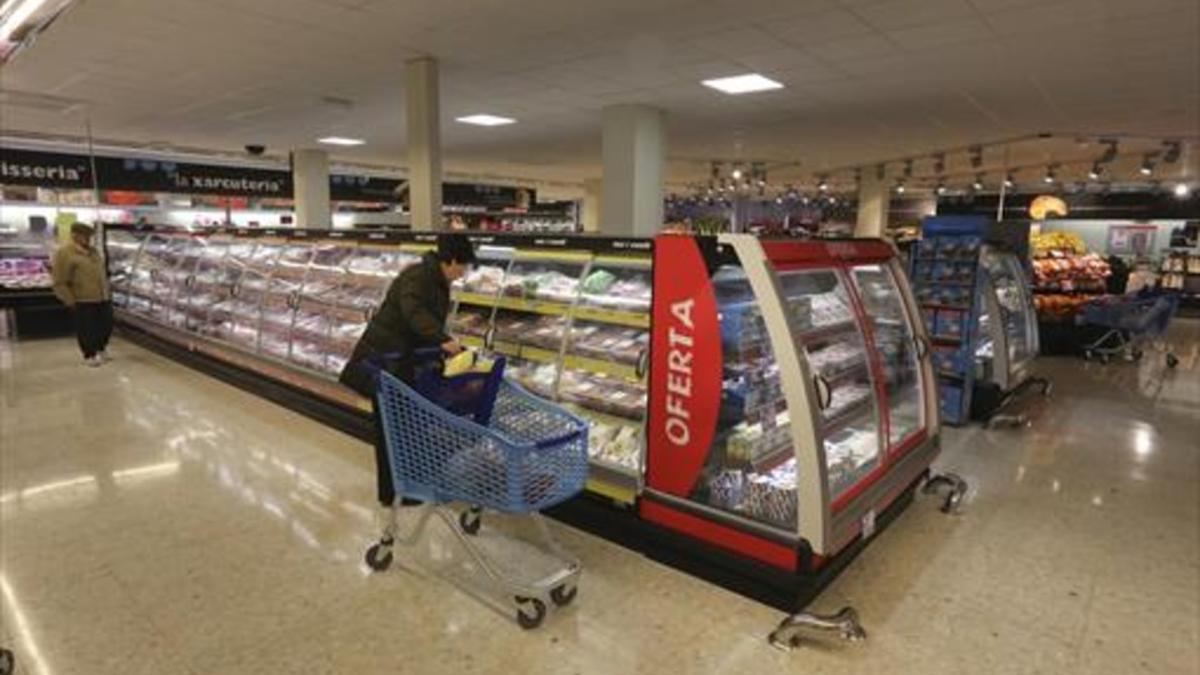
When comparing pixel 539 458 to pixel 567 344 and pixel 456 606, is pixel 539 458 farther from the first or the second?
pixel 567 344

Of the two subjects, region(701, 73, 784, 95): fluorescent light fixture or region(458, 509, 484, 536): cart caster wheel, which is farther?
region(701, 73, 784, 95): fluorescent light fixture

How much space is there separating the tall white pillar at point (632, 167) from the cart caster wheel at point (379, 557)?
21.2ft

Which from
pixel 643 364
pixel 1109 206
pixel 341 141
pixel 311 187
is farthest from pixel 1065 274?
pixel 311 187

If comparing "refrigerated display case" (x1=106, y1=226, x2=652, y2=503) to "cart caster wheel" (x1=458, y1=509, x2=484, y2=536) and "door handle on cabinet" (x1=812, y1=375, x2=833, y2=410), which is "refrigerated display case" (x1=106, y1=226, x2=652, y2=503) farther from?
"door handle on cabinet" (x1=812, y1=375, x2=833, y2=410)

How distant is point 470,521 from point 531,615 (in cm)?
92

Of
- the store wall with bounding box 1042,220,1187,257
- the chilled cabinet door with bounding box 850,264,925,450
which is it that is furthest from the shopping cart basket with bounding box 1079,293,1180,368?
the store wall with bounding box 1042,220,1187,257

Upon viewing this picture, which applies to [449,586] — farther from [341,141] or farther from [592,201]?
[592,201]

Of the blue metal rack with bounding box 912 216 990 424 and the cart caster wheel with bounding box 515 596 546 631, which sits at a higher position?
the blue metal rack with bounding box 912 216 990 424

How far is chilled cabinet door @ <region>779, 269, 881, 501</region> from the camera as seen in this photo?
3.21 metres

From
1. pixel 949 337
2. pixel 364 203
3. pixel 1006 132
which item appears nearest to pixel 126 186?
pixel 364 203

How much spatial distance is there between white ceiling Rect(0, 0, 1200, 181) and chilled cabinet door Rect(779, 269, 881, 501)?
2527mm

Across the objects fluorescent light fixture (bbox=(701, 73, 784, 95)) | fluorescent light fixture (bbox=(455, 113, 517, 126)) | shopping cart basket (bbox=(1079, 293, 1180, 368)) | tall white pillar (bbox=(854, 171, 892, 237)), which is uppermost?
fluorescent light fixture (bbox=(455, 113, 517, 126))

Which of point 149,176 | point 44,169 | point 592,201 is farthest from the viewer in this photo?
point 592,201

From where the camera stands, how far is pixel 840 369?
344cm
